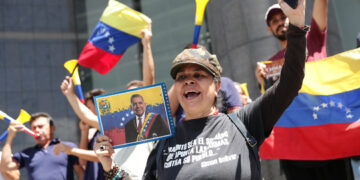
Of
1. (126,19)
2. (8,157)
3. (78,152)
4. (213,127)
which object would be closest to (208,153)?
(213,127)

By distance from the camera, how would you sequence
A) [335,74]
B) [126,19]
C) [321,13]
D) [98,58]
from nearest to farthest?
1. [321,13]
2. [335,74]
3. [126,19]
4. [98,58]

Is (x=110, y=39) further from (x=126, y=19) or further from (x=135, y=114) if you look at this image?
(x=135, y=114)

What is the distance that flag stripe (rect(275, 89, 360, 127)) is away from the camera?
3148 mm

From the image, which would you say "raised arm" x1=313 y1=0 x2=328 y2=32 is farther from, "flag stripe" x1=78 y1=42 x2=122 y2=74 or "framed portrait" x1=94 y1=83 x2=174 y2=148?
"flag stripe" x1=78 y1=42 x2=122 y2=74

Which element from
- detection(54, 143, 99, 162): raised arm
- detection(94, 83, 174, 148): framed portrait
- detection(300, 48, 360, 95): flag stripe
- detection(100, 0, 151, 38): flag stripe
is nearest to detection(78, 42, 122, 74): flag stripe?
detection(100, 0, 151, 38): flag stripe

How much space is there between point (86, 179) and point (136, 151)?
89 centimetres

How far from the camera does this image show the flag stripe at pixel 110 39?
14.3ft

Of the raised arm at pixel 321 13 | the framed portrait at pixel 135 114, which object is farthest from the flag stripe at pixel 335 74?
the framed portrait at pixel 135 114

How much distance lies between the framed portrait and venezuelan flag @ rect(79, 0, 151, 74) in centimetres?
197

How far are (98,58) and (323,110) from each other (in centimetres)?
233

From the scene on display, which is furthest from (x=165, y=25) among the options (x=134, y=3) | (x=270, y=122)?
(x=270, y=122)

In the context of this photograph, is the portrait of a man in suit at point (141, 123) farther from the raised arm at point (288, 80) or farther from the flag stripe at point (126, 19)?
the flag stripe at point (126, 19)

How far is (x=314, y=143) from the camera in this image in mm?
3254

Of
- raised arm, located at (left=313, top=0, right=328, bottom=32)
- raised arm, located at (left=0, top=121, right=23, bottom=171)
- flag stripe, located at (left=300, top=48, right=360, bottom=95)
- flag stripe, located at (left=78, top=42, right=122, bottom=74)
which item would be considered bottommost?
raised arm, located at (left=0, top=121, right=23, bottom=171)
